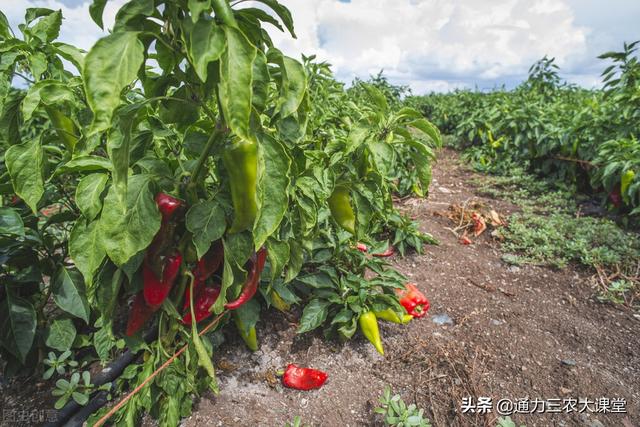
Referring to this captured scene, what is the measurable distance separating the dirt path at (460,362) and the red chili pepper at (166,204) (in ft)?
2.72

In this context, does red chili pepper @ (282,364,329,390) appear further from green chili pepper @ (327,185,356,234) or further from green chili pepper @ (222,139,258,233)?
green chili pepper @ (222,139,258,233)

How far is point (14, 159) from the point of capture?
44.6 inches

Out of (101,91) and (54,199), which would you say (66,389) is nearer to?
(54,199)

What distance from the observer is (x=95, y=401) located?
1.48 metres

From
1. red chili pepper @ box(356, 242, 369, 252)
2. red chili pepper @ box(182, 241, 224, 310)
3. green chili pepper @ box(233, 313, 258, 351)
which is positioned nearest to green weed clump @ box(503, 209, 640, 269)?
red chili pepper @ box(356, 242, 369, 252)

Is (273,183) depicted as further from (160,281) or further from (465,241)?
(465,241)

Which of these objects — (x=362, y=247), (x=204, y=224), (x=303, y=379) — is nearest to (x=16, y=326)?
(x=204, y=224)

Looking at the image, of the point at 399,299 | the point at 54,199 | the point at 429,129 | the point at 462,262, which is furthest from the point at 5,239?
the point at 462,262

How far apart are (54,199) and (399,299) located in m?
1.53

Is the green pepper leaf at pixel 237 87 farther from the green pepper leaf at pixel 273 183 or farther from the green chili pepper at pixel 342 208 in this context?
the green chili pepper at pixel 342 208

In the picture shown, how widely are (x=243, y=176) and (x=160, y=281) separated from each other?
521mm

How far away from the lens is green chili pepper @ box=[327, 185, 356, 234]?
61.1 inches

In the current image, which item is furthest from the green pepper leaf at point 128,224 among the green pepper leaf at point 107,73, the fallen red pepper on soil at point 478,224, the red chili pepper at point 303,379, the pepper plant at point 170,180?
the fallen red pepper on soil at point 478,224

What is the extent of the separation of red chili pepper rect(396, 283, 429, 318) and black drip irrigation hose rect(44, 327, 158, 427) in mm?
1159
